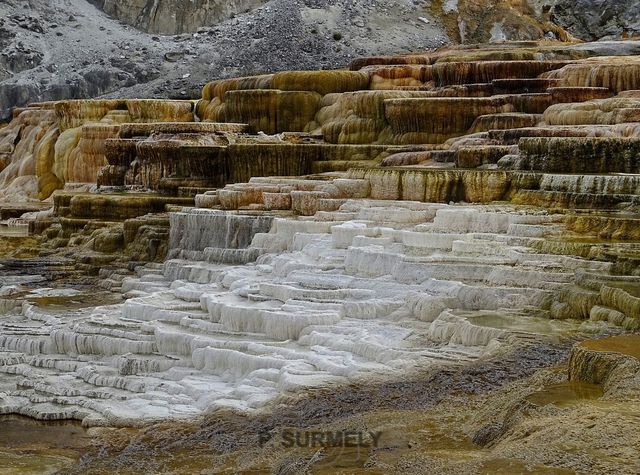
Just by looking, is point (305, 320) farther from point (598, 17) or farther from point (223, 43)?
point (598, 17)

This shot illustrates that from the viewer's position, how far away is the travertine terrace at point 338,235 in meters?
10.8

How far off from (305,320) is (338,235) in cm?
307

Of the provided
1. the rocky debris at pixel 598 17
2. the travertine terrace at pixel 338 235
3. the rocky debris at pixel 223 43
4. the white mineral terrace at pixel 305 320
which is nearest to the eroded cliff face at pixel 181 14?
the rocky debris at pixel 223 43

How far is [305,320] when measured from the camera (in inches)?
459

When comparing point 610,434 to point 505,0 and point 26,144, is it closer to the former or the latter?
point 26,144

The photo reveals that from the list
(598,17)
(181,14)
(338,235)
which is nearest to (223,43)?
(181,14)

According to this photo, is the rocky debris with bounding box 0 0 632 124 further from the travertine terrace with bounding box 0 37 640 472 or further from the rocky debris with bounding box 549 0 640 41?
the travertine terrace with bounding box 0 37 640 472

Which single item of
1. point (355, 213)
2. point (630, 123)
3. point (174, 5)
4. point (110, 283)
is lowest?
point (110, 283)

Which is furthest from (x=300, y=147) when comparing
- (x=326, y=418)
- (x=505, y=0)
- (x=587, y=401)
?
(x=505, y=0)

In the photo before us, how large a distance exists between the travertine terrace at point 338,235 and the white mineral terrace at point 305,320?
3 centimetres

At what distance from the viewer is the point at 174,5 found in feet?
142

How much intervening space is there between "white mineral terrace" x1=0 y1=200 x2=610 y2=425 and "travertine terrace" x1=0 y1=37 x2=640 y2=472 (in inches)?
1.2

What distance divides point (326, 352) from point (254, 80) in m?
17.2

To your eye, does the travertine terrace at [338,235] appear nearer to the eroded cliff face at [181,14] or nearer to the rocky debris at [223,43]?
the rocky debris at [223,43]
